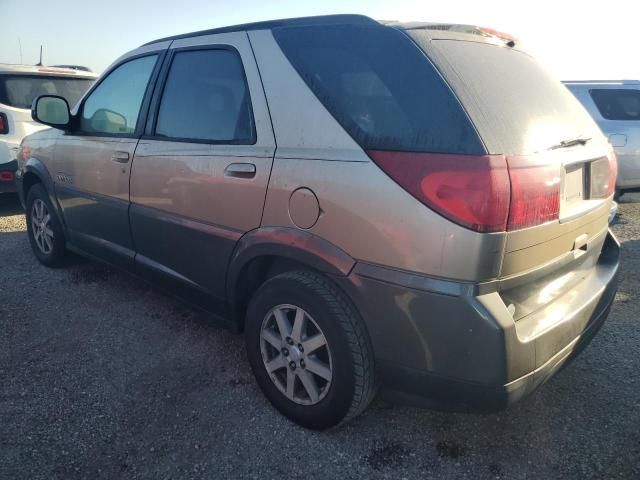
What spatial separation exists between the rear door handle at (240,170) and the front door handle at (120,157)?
A: 102 centimetres

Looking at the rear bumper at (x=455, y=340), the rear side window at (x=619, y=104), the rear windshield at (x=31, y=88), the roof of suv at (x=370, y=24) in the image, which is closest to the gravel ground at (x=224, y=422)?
the rear bumper at (x=455, y=340)

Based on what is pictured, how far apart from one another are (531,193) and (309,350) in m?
1.11

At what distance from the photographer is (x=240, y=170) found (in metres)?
2.39

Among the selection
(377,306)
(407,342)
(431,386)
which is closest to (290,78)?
(377,306)

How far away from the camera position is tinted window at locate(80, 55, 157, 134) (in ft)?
10.5

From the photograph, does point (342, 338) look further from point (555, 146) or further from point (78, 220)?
point (78, 220)

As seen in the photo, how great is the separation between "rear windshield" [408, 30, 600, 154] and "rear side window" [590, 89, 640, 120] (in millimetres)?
4968

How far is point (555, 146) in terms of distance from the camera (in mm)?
1968

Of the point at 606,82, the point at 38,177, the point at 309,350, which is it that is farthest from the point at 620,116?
the point at 38,177

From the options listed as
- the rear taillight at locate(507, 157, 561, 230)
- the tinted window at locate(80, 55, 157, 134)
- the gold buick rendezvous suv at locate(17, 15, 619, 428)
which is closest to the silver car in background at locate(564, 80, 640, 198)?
the gold buick rendezvous suv at locate(17, 15, 619, 428)

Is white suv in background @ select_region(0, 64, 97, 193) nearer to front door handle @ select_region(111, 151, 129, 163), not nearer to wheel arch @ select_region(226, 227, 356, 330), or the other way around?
front door handle @ select_region(111, 151, 129, 163)

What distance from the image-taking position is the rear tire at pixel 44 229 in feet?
13.8

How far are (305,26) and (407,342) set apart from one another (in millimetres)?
1457

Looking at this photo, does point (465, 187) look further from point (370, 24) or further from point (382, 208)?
point (370, 24)
